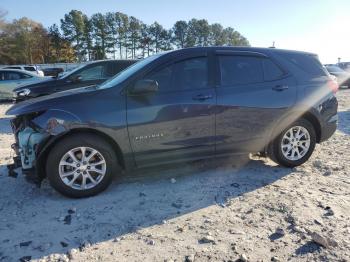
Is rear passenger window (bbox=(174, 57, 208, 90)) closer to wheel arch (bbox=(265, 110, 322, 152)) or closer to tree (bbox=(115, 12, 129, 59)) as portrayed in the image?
wheel arch (bbox=(265, 110, 322, 152))

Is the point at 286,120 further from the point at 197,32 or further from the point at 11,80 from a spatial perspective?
the point at 197,32

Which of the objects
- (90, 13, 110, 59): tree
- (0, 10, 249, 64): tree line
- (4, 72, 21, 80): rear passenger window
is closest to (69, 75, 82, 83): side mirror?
(4, 72, 21, 80): rear passenger window

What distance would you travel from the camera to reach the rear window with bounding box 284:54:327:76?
18.5ft

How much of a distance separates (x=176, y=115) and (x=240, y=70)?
1.20 metres

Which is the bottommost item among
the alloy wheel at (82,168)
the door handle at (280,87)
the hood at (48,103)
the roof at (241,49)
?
the alloy wheel at (82,168)

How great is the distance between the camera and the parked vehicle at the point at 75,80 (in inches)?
406

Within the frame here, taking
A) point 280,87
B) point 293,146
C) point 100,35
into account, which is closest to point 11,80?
point 280,87

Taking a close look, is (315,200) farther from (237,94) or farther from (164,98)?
(164,98)

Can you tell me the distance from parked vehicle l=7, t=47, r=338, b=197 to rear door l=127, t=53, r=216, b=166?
0.5 inches

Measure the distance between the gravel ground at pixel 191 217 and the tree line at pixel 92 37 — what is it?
56943 mm

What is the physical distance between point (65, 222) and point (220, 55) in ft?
9.61

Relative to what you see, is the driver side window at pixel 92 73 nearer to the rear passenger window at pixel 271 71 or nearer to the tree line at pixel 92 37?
the rear passenger window at pixel 271 71

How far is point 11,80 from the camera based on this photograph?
53.7 ft

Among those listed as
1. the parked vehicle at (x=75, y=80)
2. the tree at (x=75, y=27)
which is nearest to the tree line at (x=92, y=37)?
the tree at (x=75, y=27)
